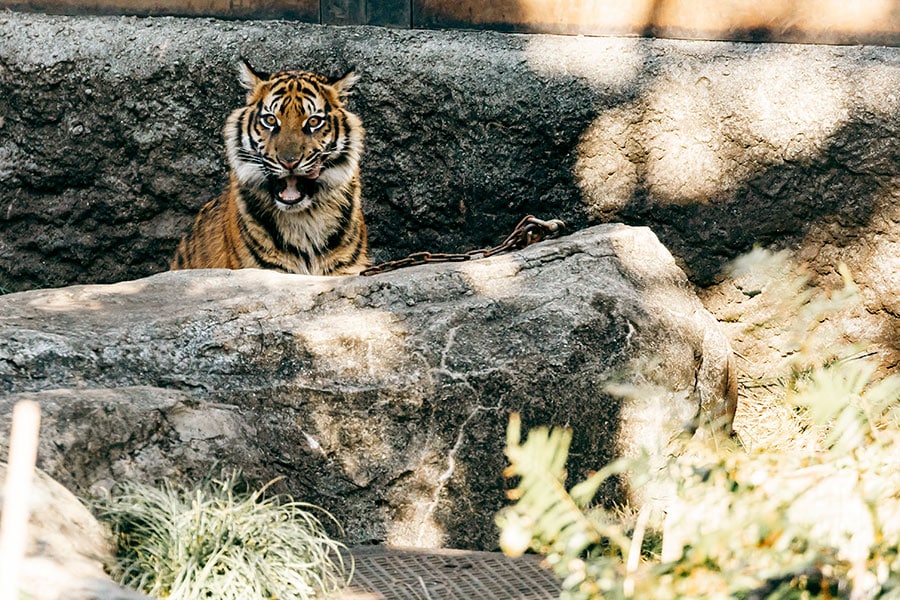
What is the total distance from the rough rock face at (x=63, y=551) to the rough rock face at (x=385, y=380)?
0.83 metres

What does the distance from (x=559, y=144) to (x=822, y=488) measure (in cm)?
434

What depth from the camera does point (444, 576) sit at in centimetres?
367

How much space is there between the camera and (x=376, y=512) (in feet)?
13.1

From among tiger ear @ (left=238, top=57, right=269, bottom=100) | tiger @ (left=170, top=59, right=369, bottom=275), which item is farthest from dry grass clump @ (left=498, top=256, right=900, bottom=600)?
tiger ear @ (left=238, top=57, right=269, bottom=100)

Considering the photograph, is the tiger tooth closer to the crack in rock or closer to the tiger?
the tiger

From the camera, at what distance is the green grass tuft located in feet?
10.2

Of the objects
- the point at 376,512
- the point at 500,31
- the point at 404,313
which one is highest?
the point at 500,31

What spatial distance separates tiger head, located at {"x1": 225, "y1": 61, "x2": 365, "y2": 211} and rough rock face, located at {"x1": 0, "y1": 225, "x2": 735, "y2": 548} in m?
1.63

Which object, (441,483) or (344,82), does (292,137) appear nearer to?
(344,82)

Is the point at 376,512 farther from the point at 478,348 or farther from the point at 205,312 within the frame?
the point at 205,312

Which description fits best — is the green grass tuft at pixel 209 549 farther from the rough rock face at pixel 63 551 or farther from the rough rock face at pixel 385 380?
the rough rock face at pixel 385 380

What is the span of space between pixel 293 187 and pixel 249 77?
0.58 meters

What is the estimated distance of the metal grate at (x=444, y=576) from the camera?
3482 millimetres

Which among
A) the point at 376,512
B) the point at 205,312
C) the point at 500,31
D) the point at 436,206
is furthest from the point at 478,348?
the point at 500,31
